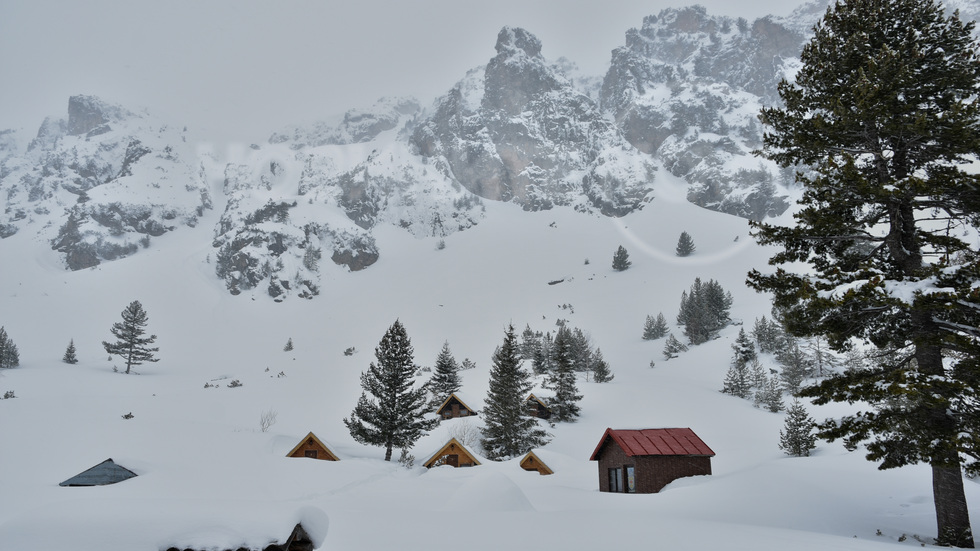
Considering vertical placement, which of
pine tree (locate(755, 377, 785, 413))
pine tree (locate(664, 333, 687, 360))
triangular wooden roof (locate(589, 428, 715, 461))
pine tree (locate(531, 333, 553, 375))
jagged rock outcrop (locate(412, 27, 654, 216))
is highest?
jagged rock outcrop (locate(412, 27, 654, 216))

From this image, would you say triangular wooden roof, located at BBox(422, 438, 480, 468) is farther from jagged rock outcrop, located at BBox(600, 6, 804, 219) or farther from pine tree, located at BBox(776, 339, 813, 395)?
jagged rock outcrop, located at BBox(600, 6, 804, 219)

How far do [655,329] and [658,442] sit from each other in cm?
5451

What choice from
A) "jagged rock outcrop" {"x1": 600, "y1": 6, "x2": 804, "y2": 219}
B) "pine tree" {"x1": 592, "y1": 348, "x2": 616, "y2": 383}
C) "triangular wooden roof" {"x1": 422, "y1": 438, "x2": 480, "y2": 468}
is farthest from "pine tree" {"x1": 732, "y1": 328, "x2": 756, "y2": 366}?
"jagged rock outcrop" {"x1": 600, "y1": 6, "x2": 804, "y2": 219}

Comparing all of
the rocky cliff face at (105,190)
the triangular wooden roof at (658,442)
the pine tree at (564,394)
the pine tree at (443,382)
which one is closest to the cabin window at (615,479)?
the triangular wooden roof at (658,442)

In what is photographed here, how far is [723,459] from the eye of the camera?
34500mm

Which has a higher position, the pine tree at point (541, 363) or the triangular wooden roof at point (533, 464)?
the pine tree at point (541, 363)

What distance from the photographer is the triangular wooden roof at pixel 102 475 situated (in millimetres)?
22047

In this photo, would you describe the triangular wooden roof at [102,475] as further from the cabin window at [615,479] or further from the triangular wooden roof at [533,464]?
the cabin window at [615,479]

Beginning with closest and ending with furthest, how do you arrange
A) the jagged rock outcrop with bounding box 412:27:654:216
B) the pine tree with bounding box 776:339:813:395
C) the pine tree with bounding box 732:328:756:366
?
the pine tree with bounding box 776:339:813:395 < the pine tree with bounding box 732:328:756:366 < the jagged rock outcrop with bounding box 412:27:654:216

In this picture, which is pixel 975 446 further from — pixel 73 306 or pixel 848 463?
pixel 73 306

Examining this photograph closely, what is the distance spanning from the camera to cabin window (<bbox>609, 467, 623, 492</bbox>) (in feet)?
86.8

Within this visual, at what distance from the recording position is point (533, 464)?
113 feet

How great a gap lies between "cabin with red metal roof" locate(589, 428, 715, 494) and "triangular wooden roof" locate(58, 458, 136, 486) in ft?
78.8

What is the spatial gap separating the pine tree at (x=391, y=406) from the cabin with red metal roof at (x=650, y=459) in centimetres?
1503
